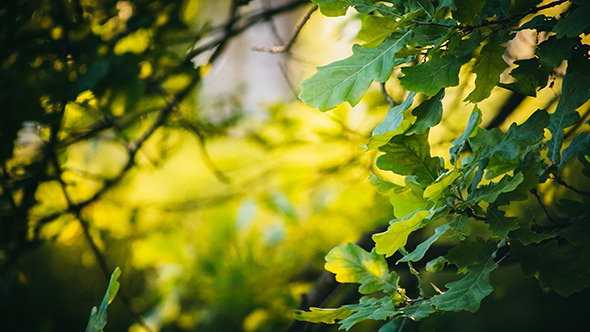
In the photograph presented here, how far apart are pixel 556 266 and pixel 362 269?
202mm

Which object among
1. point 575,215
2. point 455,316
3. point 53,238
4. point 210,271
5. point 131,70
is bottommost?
point 455,316

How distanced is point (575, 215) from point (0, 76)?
1.12 m

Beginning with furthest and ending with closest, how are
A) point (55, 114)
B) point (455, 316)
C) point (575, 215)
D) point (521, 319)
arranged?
point (455, 316), point (521, 319), point (55, 114), point (575, 215)

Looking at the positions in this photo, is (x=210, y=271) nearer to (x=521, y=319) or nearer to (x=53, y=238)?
(x=53, y=238)

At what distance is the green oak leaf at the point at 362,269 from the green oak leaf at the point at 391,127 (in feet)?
0.52

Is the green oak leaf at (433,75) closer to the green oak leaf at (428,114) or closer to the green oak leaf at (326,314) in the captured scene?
the green oak leaf at (428,114)

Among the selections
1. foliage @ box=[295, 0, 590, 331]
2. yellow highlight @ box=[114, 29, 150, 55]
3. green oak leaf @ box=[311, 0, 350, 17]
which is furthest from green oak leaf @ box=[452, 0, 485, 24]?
yellow highlight @ box=[114, 29, 150, 55]

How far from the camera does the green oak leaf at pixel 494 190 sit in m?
0.35

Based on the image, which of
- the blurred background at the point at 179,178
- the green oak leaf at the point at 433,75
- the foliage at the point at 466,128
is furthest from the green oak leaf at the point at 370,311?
the blurred background at the point at 179,178

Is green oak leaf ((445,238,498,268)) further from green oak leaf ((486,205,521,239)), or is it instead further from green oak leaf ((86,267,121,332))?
green oak leaf ((86,267,121,332))

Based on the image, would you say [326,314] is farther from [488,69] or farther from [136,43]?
[136,43]

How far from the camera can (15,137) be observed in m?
0.87

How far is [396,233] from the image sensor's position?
14.5 inches

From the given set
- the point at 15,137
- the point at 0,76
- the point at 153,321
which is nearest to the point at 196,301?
the point at 153,321
